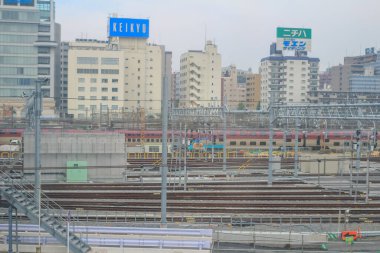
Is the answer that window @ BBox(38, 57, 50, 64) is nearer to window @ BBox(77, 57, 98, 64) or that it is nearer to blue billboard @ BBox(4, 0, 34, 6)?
window @ BBox(77, 57, 98, 64)

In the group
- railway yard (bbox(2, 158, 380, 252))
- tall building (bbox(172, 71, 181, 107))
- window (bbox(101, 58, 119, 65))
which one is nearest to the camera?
railway yard (bbox(2, 158, 380, 252))

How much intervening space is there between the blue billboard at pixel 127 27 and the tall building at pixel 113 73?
10cm

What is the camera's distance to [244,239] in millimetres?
11453

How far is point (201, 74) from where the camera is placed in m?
60.6

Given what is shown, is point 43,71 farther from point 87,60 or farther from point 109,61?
point 109,61

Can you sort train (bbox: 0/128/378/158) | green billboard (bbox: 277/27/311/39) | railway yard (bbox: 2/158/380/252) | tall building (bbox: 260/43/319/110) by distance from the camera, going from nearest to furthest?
railway yard (bbox: 2/158/380/252) < train (bbox: 0/128/378/158) < green billboard (bbox: 277/27/311/39) < tall building (bbox: 260/43/319/110)

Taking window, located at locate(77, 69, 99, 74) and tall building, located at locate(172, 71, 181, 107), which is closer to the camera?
window, located at locate(77, 69, 99, 74)

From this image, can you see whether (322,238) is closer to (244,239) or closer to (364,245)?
(364,245)

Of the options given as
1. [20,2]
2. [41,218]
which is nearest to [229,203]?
[41,218]

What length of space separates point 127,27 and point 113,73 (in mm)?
Answer: 6311

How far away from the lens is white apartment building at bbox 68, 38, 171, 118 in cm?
4719

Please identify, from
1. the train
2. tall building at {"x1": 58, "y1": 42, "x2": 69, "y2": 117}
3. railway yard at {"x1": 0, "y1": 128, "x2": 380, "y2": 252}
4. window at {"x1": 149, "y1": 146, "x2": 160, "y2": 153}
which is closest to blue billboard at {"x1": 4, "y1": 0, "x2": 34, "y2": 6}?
tall building at {"x1": 58, "y1": 42, "x2": 69, "y2": 117}

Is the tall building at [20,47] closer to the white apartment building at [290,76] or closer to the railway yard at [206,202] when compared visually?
the railway yard at [206,202]

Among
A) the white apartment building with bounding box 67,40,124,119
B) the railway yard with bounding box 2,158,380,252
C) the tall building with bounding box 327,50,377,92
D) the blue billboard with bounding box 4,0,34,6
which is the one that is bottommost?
the railway yard with bounding box 2,158,380,252
